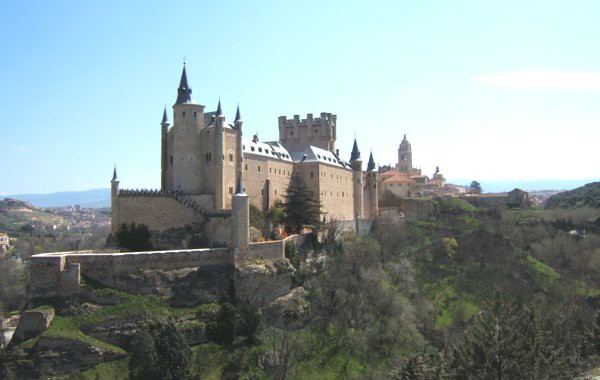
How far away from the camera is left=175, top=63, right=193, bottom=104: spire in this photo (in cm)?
4938

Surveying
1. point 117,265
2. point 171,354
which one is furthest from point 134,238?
point 171,354

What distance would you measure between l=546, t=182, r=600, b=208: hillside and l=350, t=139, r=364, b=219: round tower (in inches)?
1908

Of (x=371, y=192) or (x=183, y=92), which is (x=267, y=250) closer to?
(x=183, y=92)

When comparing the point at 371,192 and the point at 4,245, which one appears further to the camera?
the point at 4,245

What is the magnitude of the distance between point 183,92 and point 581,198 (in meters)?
90.1

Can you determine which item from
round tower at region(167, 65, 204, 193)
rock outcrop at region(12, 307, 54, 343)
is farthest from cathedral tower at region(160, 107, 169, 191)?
rock outcrop at region(12, 307, 54, 343)

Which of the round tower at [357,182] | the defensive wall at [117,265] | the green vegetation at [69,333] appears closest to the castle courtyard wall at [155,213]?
the defensive wall at [117,265]

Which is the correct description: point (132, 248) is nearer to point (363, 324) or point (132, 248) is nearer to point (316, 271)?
point (316, 271)

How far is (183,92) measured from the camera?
49.5m

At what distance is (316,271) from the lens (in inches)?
1973

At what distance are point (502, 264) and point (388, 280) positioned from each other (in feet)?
57.1

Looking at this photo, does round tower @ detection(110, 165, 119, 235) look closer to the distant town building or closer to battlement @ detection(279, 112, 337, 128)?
battlement @ detection(279, 112, 337, 128)

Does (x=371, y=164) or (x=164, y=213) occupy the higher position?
(x=371, y=164)

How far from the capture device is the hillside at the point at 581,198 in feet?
344
